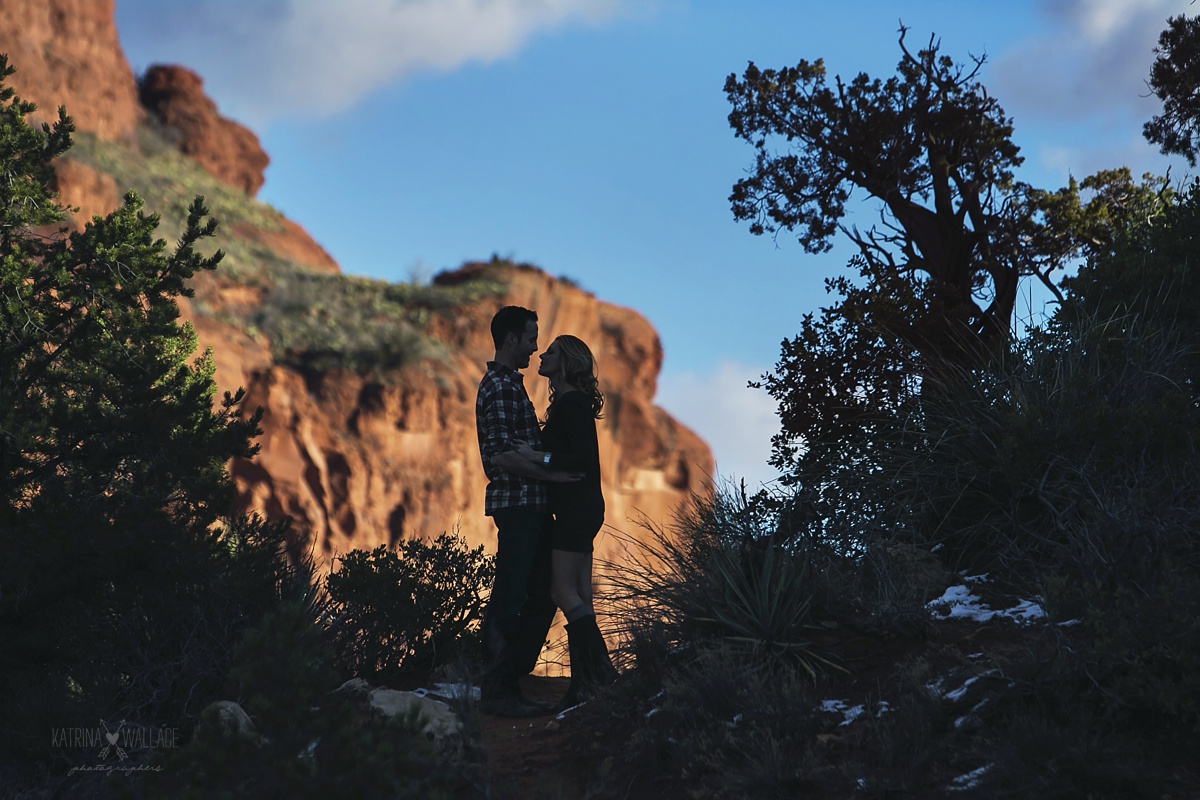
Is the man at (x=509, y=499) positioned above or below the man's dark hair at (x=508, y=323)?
below

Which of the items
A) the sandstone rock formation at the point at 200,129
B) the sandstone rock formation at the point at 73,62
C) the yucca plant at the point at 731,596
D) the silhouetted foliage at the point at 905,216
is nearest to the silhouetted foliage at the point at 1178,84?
the silhouetted foliage at the point at 905,216

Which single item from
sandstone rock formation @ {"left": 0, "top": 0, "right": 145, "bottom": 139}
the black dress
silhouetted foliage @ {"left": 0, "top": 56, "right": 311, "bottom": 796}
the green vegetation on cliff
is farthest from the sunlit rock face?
the black dress

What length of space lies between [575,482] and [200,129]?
4088 cm

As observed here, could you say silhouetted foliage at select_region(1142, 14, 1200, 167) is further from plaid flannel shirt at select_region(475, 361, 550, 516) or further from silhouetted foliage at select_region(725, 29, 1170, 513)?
plaid flannel shirt at select_region(475, 361, 550, 516)

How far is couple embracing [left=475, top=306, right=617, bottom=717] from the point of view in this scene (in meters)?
5.98

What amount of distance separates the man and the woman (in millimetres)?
122

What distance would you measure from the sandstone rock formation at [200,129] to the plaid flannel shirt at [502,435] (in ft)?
129

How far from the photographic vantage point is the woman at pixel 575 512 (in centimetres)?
598

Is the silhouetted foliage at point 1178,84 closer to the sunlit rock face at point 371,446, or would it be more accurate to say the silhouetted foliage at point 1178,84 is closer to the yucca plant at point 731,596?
the yucca plant at point 731,596

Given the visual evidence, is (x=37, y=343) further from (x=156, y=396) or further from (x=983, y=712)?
(x=983, y=712)

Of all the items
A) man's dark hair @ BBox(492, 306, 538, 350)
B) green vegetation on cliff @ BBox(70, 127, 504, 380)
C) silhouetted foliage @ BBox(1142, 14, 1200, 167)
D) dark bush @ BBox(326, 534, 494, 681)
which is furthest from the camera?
green vegetation on cliff @ BBox(70, 127, 504, 380)

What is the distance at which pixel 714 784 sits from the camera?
456 centimetres

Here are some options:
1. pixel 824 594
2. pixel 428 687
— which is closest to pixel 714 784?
pixel 824 594

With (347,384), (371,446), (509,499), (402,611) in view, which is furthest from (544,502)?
(347,384)
